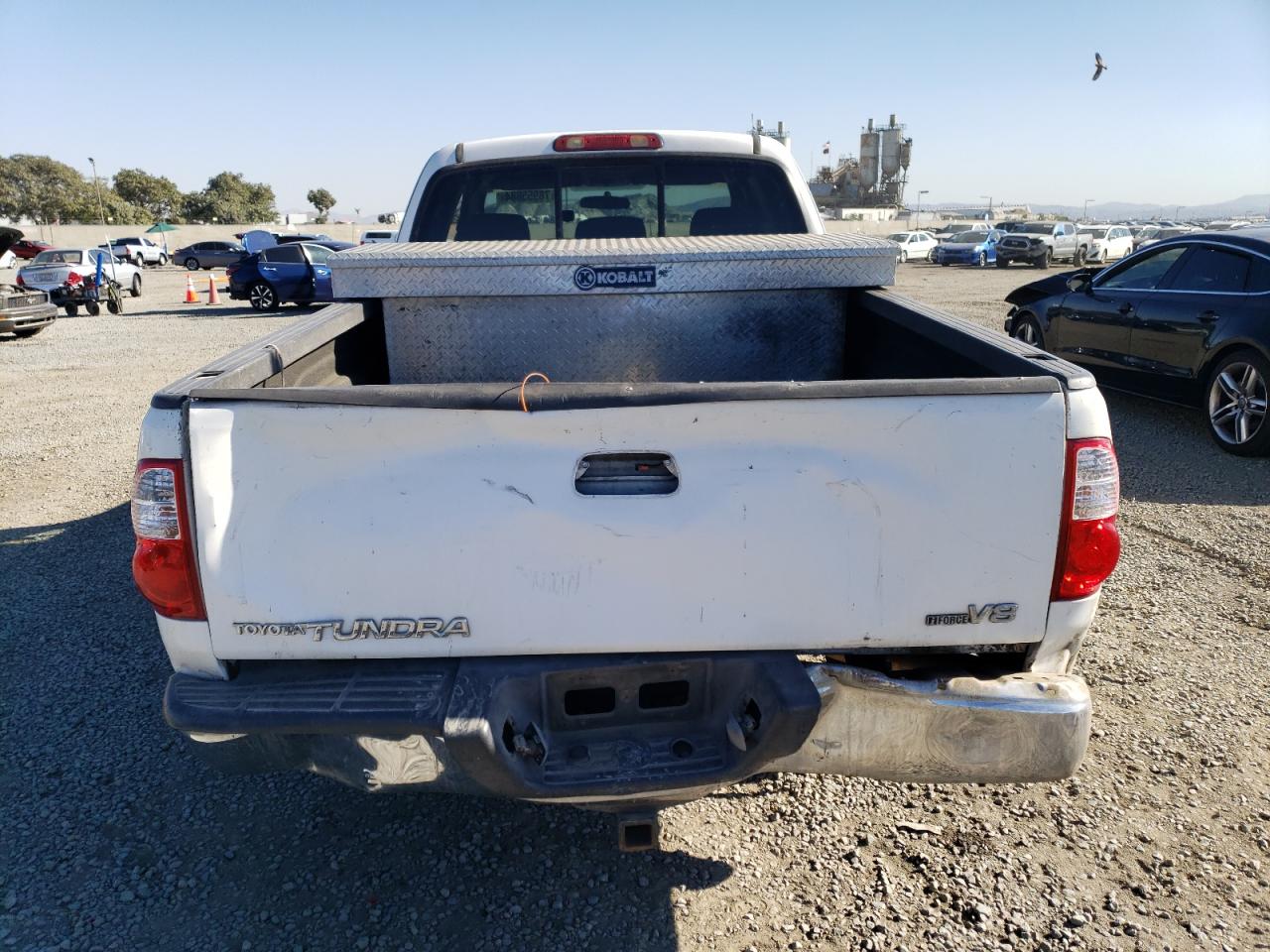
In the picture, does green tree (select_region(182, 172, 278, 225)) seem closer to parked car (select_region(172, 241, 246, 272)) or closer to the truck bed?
parked car (select_region(172, 241, 246, 272))

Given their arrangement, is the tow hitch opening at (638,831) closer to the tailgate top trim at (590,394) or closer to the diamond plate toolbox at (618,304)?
the tailgate top trim at (590,394)

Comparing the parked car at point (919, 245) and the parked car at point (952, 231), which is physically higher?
the parked car at point (952, 231)

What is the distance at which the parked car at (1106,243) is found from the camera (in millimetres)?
36031

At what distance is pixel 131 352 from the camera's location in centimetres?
1448

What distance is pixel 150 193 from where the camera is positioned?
253 ft

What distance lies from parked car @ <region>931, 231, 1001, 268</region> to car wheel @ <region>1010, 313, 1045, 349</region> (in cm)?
2896

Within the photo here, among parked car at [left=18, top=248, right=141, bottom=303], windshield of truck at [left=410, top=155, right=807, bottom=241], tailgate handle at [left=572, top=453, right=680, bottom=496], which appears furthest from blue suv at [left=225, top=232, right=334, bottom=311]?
tailgate handle at [left=572, top=453, right=680, bottom=496]

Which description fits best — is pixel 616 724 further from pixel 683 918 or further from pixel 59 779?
pixel 59 779

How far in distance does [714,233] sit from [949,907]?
3.29m

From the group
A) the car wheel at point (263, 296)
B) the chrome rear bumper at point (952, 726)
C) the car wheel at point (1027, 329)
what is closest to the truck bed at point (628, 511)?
the chrome rear bumper at point (952, 726)

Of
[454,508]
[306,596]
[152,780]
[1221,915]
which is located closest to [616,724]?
[454,508]

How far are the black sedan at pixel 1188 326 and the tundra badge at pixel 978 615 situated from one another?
6.33m

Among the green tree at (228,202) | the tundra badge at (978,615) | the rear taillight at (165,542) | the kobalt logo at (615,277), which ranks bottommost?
the tundra badge at (978,615)

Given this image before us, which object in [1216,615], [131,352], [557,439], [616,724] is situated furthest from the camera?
[131,352]
